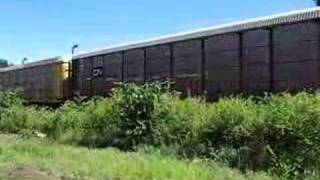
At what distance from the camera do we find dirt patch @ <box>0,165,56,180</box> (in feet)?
35.3

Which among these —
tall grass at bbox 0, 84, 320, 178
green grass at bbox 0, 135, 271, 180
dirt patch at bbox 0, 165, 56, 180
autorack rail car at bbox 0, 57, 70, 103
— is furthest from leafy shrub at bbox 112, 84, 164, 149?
autorack rail car at bbox 0, 57, 70, 103

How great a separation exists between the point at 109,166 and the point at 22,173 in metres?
1.81

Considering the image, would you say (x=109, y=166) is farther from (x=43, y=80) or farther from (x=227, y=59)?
(x=43, y=80)

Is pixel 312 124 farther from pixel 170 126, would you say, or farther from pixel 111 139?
pixel 111 139

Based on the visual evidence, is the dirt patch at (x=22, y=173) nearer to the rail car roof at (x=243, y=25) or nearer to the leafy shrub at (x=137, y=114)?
the leafy shrub at (x=137, y=114)

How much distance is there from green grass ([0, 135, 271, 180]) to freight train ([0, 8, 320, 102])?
6595 mm

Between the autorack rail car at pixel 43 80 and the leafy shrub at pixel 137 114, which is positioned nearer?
the leafy shrub at pixel 137 114

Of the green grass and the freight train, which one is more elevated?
the freight train

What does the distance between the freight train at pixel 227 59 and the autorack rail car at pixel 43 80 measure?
4.13 meters

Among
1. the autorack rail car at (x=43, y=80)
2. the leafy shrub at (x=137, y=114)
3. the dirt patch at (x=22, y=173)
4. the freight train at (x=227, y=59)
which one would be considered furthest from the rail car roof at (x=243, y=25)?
the dirt patch at (x=22, y=173)

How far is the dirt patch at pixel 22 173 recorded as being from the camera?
10.8m

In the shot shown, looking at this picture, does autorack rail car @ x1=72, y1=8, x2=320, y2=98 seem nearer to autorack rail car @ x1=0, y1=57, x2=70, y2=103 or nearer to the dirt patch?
autorack rail car @ x1=0, y1=57, x2=70, y2=103

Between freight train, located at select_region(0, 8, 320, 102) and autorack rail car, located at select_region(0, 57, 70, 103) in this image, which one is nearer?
freight train, located at select_region(0, 8, 320, 102)

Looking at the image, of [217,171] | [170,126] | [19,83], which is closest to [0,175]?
[217,171]
